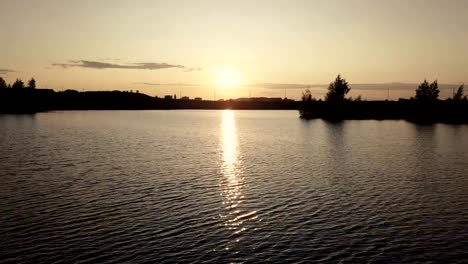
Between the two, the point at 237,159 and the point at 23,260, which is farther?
the point at 237,159

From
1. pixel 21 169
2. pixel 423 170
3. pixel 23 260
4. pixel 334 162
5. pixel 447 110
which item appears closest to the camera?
pixel 23 260

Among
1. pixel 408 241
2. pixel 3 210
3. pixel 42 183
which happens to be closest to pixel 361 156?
pixel 408 241

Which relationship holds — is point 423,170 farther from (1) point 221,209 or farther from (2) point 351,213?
(1) point 221,209

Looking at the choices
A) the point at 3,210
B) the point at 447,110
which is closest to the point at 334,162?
the point at 3,210

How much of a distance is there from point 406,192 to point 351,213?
486 inches

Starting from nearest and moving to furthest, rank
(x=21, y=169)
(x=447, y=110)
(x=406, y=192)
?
(x=406, y=192), (x=21, y=169), (x=447, y=110)

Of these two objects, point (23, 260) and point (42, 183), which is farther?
point (42, 183)

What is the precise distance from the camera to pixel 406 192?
43.0m

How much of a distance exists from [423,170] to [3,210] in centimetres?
5327

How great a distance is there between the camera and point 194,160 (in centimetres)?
6644

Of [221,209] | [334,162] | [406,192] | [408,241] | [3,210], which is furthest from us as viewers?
[334,162]

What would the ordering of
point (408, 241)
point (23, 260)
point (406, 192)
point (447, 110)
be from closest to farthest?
point (23, 260) → point (408, 241) → point (406, 192) → point (447, 110)

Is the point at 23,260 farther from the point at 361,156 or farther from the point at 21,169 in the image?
the point at 361,156

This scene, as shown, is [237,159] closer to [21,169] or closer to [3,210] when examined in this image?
[21,169]
